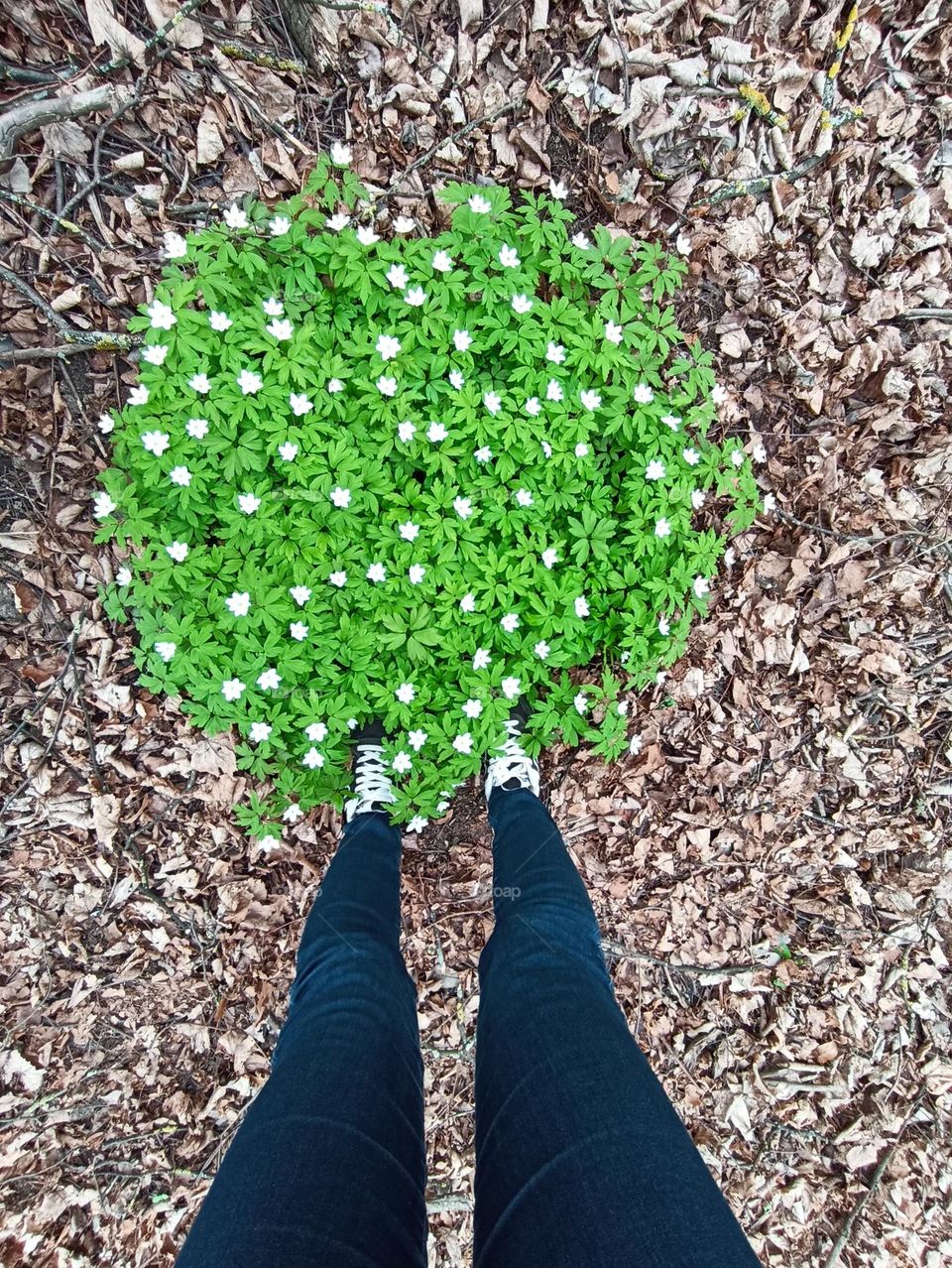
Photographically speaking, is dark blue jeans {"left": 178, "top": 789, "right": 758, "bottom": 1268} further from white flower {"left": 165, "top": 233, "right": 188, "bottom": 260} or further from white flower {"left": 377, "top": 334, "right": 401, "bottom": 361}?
white flower {"left": 165, "top": 233, "right": 188, "bottom": 260}

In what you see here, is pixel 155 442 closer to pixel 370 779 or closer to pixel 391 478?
pixel 391 478

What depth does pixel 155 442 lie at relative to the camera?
8.94 ft

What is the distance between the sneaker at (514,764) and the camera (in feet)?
10.6

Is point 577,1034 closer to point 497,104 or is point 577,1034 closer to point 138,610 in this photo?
point 138,610

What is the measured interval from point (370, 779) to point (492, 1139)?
1.53m

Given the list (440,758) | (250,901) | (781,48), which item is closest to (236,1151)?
(440,758)

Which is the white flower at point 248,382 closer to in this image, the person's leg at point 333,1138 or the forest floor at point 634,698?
the forest floor at point 634,698

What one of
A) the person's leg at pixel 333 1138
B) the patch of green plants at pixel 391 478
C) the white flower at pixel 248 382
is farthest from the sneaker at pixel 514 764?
the white flower at pixel 248 382

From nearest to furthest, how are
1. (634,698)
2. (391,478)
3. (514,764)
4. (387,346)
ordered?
(387,346) → (391,478) → (514,764) → (634,698)

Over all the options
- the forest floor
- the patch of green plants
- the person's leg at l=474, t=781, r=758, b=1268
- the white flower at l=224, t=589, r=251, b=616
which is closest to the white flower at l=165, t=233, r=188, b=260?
the patch of green plants

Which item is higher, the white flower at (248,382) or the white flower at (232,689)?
the white flower at (248,382)

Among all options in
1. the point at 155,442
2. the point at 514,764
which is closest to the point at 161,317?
the point at 155,442

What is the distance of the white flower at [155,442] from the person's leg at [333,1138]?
1.94 meters

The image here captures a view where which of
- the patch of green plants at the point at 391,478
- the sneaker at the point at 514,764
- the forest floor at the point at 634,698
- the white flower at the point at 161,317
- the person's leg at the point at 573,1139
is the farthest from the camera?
the sneaker at the point at 514,764
